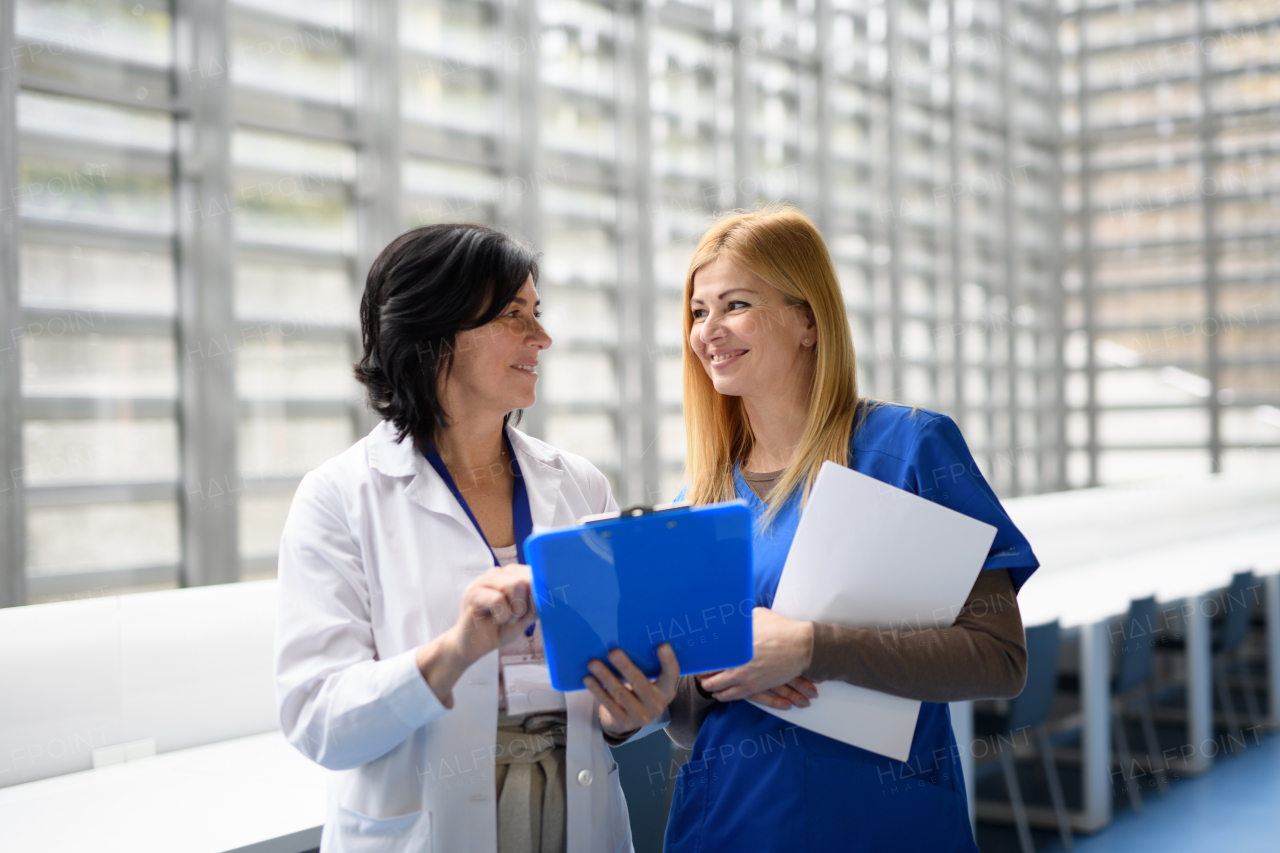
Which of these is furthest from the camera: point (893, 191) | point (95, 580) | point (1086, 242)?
point (1086, 242)

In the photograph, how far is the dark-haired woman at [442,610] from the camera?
1335mm

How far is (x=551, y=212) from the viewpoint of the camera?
6.95m

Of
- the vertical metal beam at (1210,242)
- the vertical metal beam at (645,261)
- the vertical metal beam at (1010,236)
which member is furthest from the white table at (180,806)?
the vertical metal beam at (1210,242)

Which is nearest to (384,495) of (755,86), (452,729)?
(452,729)

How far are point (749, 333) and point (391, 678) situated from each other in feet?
2.58

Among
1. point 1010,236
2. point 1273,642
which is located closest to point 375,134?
point 1273,642

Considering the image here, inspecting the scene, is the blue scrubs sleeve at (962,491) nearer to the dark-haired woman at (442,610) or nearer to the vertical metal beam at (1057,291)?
the dark-haired woman at (442,610)

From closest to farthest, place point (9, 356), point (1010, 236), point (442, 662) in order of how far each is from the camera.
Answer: point (442, 662) < point (9, 356) < point (1010, 236)

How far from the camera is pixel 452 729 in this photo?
1.43 meters

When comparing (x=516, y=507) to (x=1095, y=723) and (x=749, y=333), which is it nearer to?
(x=749, y=333)

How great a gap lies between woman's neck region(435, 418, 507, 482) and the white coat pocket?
53cm

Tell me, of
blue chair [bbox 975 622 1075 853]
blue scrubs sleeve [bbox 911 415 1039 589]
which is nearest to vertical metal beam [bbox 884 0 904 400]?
blue chair [bbox 975 622 1075 853]

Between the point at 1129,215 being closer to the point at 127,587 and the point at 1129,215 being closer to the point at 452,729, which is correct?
the point at 127,587

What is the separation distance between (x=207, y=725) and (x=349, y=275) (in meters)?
3.43
